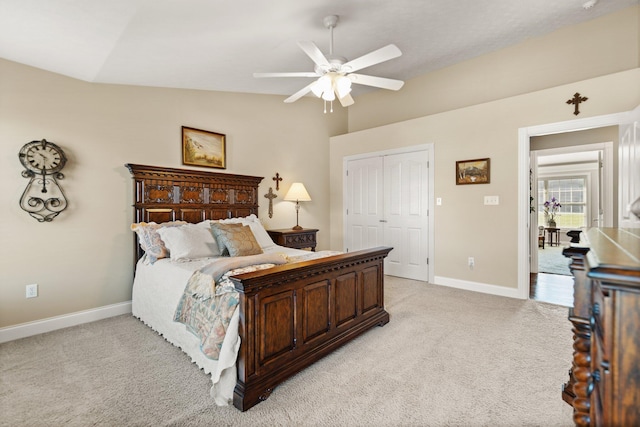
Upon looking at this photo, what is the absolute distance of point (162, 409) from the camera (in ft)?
5.87

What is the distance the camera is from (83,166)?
3074 millimetres

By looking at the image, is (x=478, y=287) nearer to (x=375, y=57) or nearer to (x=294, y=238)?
(x=294, y=238)

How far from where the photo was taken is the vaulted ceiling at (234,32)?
2.23 metres

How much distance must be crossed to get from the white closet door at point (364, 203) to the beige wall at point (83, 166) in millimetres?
2214

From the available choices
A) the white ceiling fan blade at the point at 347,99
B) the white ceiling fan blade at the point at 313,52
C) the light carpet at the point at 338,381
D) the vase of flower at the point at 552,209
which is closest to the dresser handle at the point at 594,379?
the light carpet at the point at 338,381

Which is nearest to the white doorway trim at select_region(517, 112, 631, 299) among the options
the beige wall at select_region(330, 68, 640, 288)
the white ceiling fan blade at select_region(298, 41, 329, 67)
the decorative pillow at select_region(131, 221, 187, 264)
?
the beige wall at select_region(330, 68, 640, 288)

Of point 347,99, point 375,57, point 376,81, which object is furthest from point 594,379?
point 347,99

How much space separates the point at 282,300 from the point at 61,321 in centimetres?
250

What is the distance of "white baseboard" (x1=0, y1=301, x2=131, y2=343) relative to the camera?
273 cm

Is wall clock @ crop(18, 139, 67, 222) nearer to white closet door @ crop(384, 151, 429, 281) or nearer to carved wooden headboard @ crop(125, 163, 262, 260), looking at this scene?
carved wooden headboard @ crop(125, 163, 262, 260)

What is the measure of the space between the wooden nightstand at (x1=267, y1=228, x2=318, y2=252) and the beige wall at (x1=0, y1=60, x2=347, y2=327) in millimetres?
1142

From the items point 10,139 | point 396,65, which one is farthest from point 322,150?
point 10,139

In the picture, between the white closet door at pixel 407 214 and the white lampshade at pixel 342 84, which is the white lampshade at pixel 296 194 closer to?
the white closet door at pixel 407 214

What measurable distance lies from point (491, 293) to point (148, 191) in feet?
14.5
